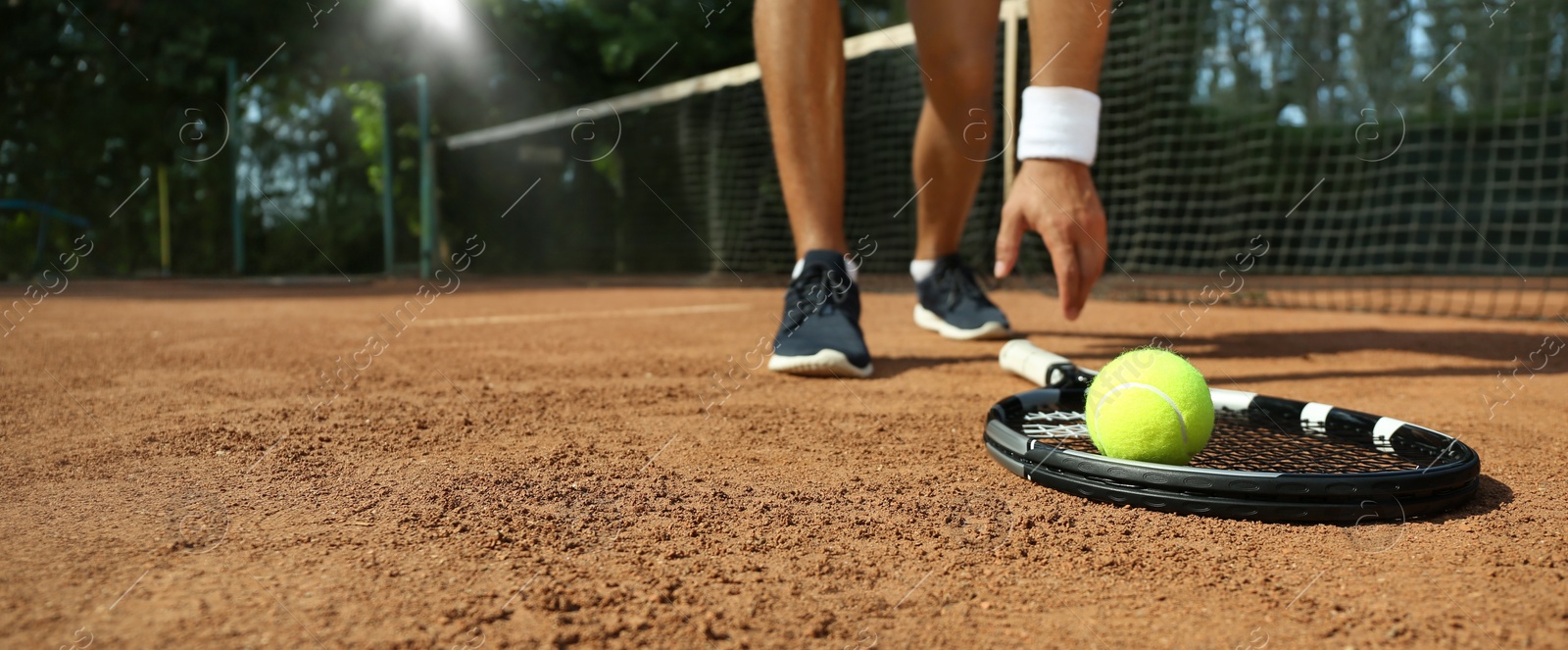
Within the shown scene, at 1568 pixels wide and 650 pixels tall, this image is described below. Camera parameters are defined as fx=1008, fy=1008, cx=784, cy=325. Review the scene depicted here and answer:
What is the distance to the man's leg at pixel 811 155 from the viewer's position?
2445mm

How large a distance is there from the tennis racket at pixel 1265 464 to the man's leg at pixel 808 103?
87 cm

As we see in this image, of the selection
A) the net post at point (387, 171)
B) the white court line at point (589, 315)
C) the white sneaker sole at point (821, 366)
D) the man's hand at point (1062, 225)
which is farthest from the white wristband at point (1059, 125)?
the net post at point (387, 171)

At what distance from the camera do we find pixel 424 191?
380 inches

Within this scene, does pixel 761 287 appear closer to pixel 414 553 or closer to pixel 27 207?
pixel 414 553

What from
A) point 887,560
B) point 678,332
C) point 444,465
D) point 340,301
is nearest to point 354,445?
point 444,465

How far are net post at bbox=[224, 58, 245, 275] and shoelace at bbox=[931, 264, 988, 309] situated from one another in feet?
29.3

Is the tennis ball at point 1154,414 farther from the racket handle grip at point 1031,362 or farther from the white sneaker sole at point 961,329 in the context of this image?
the white sneaker sole at point 961,329

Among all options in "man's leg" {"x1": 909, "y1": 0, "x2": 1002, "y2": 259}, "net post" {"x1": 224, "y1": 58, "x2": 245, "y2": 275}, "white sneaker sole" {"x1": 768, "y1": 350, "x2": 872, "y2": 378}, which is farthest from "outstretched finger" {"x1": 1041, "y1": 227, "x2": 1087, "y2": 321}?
"net post" {"x1": 224, "y1": 58, "x2": 245, "y2": 275}

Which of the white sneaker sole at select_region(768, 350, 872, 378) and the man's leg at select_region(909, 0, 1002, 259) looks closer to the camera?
the white sneaker sole at select_region(768, 350, 872, 378)

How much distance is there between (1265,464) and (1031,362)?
824mm

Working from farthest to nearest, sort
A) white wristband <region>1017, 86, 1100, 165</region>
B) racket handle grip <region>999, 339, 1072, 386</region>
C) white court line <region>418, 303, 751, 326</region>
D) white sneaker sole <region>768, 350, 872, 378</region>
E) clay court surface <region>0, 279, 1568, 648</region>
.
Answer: white court line <region>418, 303, 751, 326</region> → white sneaker sole <region>768, 350, 872, 378</region> → racket handle grip <region>999, 339, 1072, 386</region> → white wristband <region>1017, 86, 1100, 165</region> → clay court surface <region>0, 279, 1568, 648</region>

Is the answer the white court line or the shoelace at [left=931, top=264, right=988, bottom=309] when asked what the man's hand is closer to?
the shoelace at [left=931, top=264, right=988, bottom=309]

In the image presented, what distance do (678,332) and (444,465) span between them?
82.2 inches

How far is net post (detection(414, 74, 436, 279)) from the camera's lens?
30.7ft
